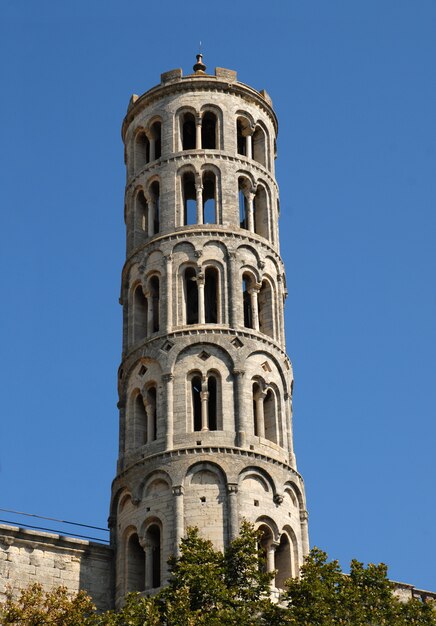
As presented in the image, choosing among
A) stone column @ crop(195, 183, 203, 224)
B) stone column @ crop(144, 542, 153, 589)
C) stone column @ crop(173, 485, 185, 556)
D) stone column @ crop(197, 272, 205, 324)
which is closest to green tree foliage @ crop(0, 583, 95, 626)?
stone column @ crop(173, 485, 185, 556)

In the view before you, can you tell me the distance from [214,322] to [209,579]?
16685mm

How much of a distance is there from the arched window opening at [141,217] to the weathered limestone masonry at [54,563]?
1349 cm

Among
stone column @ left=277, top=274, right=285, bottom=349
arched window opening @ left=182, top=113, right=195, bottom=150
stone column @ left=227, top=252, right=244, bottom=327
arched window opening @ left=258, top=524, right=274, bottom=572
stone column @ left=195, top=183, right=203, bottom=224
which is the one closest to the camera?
arched window opening @ left=258, top=524, right=274, bottom=572

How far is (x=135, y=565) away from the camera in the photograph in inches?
1972

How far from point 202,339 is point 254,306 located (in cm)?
321

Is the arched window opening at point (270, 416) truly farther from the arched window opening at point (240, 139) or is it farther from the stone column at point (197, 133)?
the arched window opening at point (240, 139)

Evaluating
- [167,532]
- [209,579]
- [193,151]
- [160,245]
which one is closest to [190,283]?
[160,245]

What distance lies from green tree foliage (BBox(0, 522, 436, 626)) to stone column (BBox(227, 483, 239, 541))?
3.99m

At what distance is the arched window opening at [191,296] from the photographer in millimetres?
55263

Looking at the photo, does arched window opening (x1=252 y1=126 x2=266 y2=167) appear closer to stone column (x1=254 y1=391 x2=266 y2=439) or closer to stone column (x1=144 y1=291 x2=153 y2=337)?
→ stone column (x1=144 y1=291 x2=153 y2=337)

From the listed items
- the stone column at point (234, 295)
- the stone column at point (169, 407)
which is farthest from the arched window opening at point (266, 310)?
the stone column at point (169, 407)

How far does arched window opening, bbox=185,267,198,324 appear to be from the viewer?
55263 millimetres

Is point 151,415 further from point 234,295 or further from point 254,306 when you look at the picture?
point 254,306

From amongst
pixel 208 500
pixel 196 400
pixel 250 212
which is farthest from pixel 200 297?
pixel 208 500
